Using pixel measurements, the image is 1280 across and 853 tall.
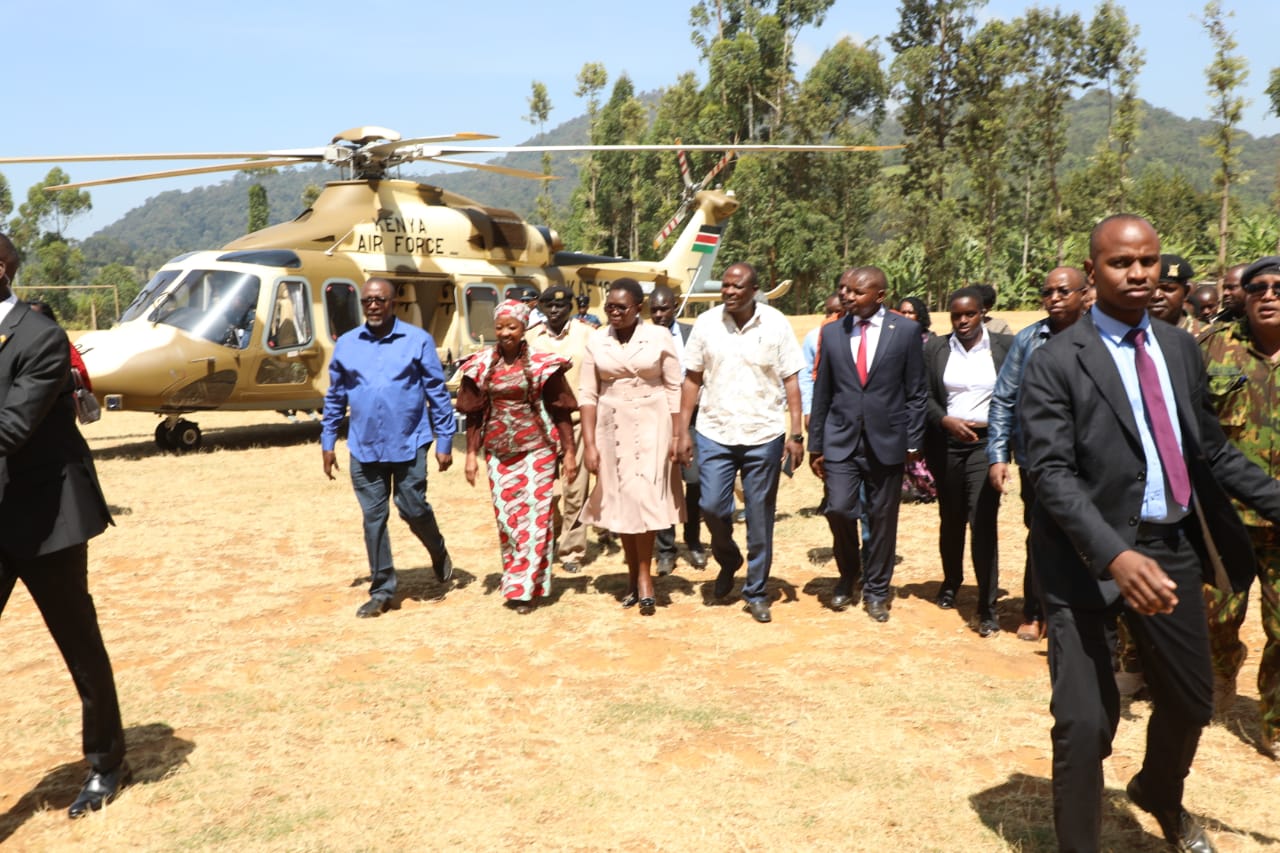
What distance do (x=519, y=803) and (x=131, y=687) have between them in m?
2.41

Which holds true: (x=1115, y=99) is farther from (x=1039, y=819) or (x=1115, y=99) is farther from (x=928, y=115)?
(x=1039, y=819)

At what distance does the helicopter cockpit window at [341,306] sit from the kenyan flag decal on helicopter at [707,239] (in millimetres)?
6589

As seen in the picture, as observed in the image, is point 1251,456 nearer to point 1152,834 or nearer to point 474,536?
point 1152,834

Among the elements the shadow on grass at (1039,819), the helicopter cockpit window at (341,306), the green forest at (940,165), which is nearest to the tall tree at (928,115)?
the green forest at (940,165)

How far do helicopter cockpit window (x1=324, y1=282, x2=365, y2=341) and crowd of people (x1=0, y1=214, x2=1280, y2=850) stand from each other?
5.94 m

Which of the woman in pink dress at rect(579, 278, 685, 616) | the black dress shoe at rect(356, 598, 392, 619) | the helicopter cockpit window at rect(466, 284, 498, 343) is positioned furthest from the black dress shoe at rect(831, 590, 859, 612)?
the helicopter cockpit window at rect(466, 284, 498, 343)

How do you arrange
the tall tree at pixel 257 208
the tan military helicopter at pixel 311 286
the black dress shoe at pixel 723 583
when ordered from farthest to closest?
1. the tall tree at pixel 257 208
2. the tan military helicopter at pixel 311 286
3. the black dress shoe at pixel 723 583

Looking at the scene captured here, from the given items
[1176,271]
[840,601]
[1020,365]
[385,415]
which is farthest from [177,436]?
[1176,271]

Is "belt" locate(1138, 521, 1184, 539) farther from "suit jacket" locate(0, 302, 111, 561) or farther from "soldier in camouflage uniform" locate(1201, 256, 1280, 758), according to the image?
"suit jacket" locate(0, 302, 111, 561)

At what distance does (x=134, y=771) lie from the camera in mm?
4195

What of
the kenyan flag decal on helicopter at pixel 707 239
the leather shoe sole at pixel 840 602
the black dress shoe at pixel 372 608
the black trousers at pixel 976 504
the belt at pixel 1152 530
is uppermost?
the kenyan flag decal on helicopter at pixel 707 239

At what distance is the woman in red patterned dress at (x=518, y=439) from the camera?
6.37 m

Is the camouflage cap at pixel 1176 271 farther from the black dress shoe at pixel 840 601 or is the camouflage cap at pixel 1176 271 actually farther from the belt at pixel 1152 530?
the belt at pixel 1152 530

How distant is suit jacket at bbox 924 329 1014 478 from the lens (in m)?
6.22
